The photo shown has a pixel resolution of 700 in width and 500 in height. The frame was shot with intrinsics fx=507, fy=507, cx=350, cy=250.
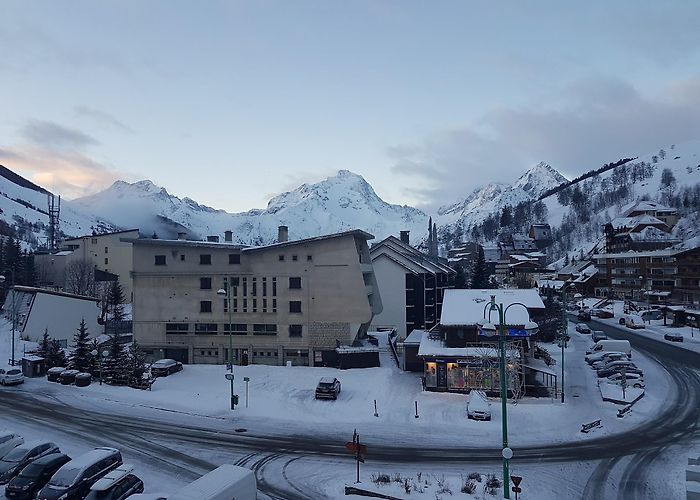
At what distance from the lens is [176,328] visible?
165ft

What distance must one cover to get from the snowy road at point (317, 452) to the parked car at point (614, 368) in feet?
26.4

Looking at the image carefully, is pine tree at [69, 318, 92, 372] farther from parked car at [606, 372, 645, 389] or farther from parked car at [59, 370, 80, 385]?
parked car at [606, 372, 645, 389]

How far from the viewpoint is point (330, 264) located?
48719mm

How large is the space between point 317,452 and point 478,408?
11236mm

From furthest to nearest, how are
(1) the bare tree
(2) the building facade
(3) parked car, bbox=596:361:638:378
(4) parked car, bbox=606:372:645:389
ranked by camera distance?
(1) the bare tree < (2) the building facade < (3) parked car, bbox=596:361:638:378 < (4) parked car, bbox=606:372:645:389

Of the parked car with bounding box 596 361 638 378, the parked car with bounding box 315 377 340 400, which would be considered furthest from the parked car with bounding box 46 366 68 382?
the parked car with bounding box 596 361 638 378

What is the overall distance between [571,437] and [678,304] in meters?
67.0

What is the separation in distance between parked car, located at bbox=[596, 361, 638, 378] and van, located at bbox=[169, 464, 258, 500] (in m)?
34.9

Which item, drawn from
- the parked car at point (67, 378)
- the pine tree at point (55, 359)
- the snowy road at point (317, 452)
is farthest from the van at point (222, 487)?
the pine tree at point (55, 359)

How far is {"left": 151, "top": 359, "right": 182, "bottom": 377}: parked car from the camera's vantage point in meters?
44.4

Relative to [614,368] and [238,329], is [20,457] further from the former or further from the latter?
[614,368]

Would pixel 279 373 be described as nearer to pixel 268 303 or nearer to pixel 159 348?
pixel 268 303

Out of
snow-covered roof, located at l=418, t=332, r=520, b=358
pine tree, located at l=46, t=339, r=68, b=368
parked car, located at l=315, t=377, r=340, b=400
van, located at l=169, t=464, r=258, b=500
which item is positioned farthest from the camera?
pine tree, located at l=46, t=339, r=68, b=368

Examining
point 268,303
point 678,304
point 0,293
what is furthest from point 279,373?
point 678,304
